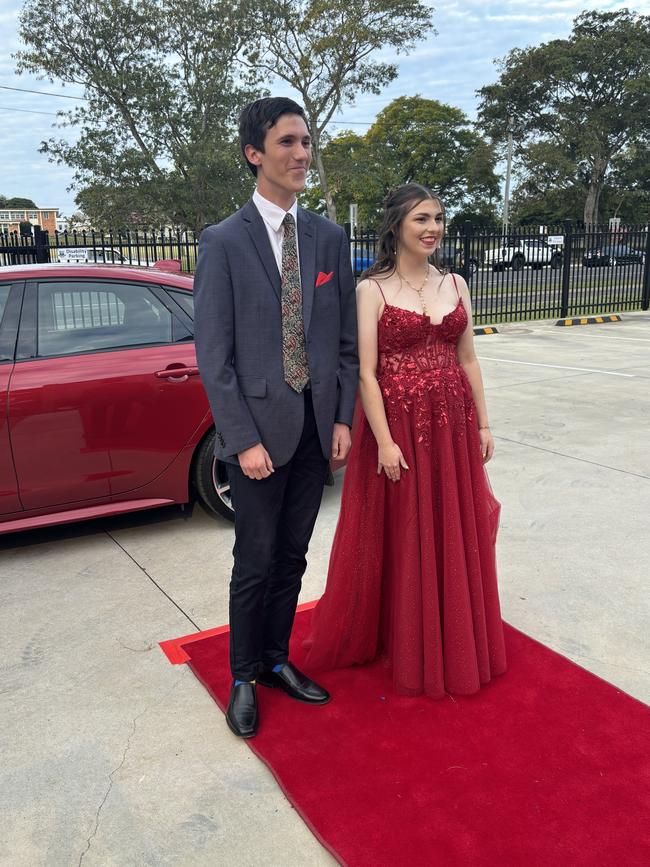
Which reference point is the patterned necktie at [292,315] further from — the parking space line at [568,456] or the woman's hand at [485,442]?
the parking space line at [568,456]

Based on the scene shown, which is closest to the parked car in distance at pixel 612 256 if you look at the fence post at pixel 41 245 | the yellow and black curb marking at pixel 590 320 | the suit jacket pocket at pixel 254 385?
the yellow and black curb marking at pixel 590 320

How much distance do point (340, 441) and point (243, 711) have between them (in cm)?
97

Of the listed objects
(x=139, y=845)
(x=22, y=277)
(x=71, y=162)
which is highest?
(x=71, y=162)

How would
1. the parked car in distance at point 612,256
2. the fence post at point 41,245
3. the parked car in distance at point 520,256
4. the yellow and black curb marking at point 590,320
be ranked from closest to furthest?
1. the fence post at point 41,245
2. the yellow and black curb marking at point 590,320
3. the parked car in distance at point 520,256
4. the parked car in distance at point 612,256

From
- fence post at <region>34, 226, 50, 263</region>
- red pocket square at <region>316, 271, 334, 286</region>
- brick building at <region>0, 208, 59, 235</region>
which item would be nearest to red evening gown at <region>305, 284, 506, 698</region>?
red pocket square at <region>316, 271, 334, 286</region>

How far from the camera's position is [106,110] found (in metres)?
25.8

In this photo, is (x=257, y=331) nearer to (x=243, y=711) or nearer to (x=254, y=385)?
(x=254, y=385)

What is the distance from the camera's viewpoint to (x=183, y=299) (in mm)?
4168

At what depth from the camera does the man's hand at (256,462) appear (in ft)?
7.50

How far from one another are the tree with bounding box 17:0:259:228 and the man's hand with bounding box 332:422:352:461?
24.6 metres

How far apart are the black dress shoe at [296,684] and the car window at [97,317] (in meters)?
2.03

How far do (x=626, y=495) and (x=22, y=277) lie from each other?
3.79 meters

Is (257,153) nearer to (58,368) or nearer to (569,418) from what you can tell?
(58,368)

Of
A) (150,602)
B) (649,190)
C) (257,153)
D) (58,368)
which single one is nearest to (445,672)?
(150,602)
